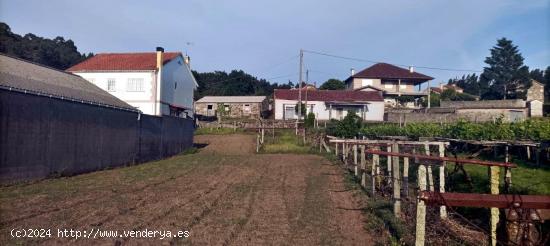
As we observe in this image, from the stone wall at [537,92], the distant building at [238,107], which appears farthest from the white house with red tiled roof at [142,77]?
the stone wall at [537,92]

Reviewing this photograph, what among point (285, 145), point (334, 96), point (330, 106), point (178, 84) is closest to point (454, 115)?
point (330, 106)

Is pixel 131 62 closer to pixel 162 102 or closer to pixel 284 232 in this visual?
pixel 162 102

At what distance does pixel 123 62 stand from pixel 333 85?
43.5 m

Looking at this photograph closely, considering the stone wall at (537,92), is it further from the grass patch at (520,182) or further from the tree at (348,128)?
the grass patch at (520,182)

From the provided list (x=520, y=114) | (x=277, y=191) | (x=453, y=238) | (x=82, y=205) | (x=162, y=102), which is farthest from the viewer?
(x=520, y=114)

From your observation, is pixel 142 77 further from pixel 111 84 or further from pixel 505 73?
pixel 505 73

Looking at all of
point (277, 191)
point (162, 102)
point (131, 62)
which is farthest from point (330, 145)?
point (277, 191)

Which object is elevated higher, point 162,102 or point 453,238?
point 162,102

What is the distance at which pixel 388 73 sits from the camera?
208 feet

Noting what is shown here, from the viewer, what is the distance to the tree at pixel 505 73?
2751 inches

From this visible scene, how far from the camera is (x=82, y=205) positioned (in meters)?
10.2

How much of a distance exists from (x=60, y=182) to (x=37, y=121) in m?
2.08

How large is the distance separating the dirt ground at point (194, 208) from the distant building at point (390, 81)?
153 ft

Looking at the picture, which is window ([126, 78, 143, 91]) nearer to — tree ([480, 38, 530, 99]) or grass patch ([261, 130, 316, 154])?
grass patch ([261, 130, 316, 154])
